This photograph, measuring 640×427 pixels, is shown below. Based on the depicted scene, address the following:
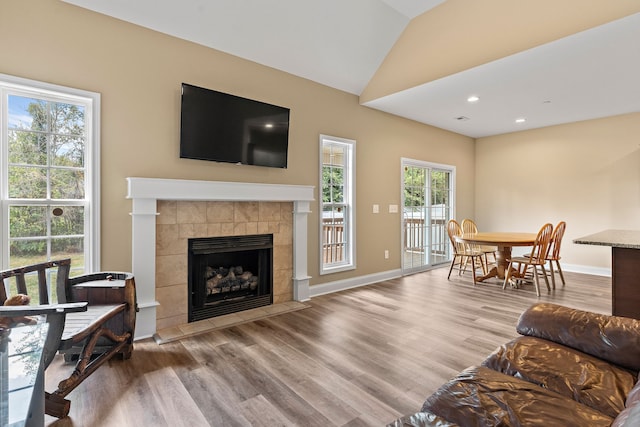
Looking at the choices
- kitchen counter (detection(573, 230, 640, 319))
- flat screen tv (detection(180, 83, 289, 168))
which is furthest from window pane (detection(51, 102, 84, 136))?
kitchen counter (detection(573, 230, 640, 319))

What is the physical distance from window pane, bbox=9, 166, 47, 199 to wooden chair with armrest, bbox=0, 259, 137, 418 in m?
0.66

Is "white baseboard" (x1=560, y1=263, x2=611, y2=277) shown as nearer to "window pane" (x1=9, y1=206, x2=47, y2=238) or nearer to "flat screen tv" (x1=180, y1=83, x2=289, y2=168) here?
"flat screen tv" (x1=180, y1=83, x2=289, y2=168)

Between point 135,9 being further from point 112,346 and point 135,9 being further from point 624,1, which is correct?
→ point 624,1

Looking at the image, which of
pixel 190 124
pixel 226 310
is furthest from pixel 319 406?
pixel 190 124

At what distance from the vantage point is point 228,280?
12.4ft

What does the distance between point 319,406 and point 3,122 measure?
3.14 meters

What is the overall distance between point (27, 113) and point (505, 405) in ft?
12.2

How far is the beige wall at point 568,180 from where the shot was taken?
542 cm

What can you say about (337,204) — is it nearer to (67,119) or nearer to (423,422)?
(67,119)

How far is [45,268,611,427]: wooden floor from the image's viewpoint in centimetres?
190

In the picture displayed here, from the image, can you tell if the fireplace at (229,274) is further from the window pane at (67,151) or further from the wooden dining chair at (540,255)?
the wooden dining chair at (540,255)

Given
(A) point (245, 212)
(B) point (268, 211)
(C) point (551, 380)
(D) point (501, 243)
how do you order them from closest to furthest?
(C) point (551, 380) < (A) point (245, 212) < (B) point (268, 211) < (D) point (501, 243)

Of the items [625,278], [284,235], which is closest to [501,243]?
[625,278]

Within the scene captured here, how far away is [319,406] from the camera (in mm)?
1972
